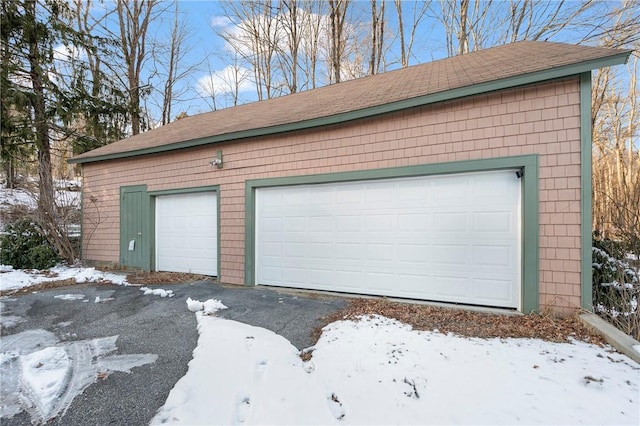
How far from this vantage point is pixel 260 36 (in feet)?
46.0

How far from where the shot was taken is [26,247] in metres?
7.90

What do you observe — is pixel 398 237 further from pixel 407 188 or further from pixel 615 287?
pixel 615 287

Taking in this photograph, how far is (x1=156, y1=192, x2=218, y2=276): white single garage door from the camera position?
662 cm

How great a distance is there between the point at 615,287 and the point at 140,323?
620cm

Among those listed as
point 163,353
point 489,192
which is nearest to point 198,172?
point 163,353

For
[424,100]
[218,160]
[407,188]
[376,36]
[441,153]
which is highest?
[376,36]

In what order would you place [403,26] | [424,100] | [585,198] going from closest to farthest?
[585,198], [424,100], [403,26]

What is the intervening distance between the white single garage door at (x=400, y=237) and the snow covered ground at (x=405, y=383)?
1255 millimetres

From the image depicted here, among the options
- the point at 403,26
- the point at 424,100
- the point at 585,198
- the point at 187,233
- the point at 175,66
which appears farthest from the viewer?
the point at 175,66

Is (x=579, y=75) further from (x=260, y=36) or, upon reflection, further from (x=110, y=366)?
(x=260, y=36)

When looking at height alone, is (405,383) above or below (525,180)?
below

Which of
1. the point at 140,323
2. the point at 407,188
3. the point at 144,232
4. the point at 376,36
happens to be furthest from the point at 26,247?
the point at 376,36

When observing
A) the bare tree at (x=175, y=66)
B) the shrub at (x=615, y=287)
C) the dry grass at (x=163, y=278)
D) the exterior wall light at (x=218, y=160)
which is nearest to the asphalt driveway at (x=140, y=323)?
the dry grass at (x=163, y=278)

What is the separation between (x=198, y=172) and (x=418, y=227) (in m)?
4.77
